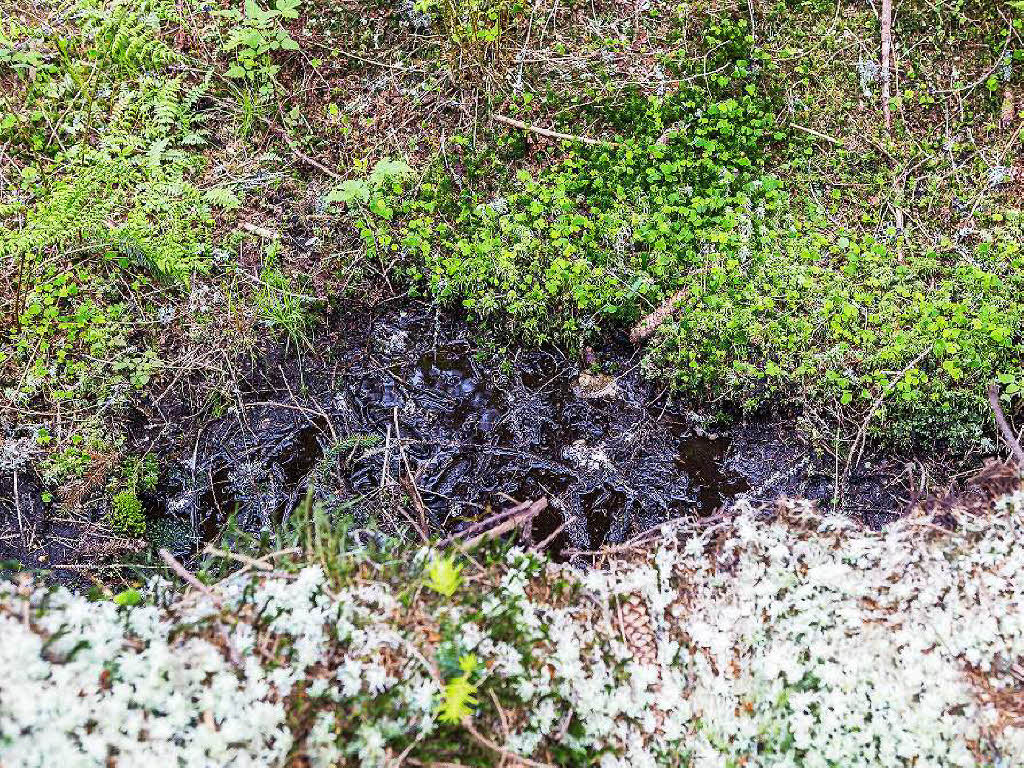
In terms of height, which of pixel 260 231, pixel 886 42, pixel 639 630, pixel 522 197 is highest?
pixel 886 42

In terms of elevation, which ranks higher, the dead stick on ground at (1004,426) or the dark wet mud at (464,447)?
the dead stick on ground at (1004,426)

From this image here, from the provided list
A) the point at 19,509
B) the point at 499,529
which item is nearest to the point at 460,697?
the point at 499,529

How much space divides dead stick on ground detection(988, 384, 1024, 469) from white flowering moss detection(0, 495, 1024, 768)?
574mm

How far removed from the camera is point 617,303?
463cm

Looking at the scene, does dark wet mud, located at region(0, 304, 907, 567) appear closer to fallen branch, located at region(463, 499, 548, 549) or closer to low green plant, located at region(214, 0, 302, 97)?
fallen branch, located at region(463, 499, 548, 549)

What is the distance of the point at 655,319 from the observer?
4605 mm

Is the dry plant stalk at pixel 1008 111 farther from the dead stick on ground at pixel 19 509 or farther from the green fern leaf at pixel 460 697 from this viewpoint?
the dead stick on ground at pixel 19 509

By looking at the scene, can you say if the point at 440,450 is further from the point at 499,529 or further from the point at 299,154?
the point at 299,154

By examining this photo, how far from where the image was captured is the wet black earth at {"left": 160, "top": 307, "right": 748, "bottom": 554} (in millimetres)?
4340

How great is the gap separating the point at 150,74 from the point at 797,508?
17.2 feet

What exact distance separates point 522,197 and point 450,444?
1730mm

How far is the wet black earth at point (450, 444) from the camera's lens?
4.34m

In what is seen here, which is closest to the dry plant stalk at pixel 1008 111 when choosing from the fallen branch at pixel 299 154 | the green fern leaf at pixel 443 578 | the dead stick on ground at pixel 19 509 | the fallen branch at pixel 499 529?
the fallen branch at pixel 499 529

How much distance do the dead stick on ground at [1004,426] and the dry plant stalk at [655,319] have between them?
1.85 m
